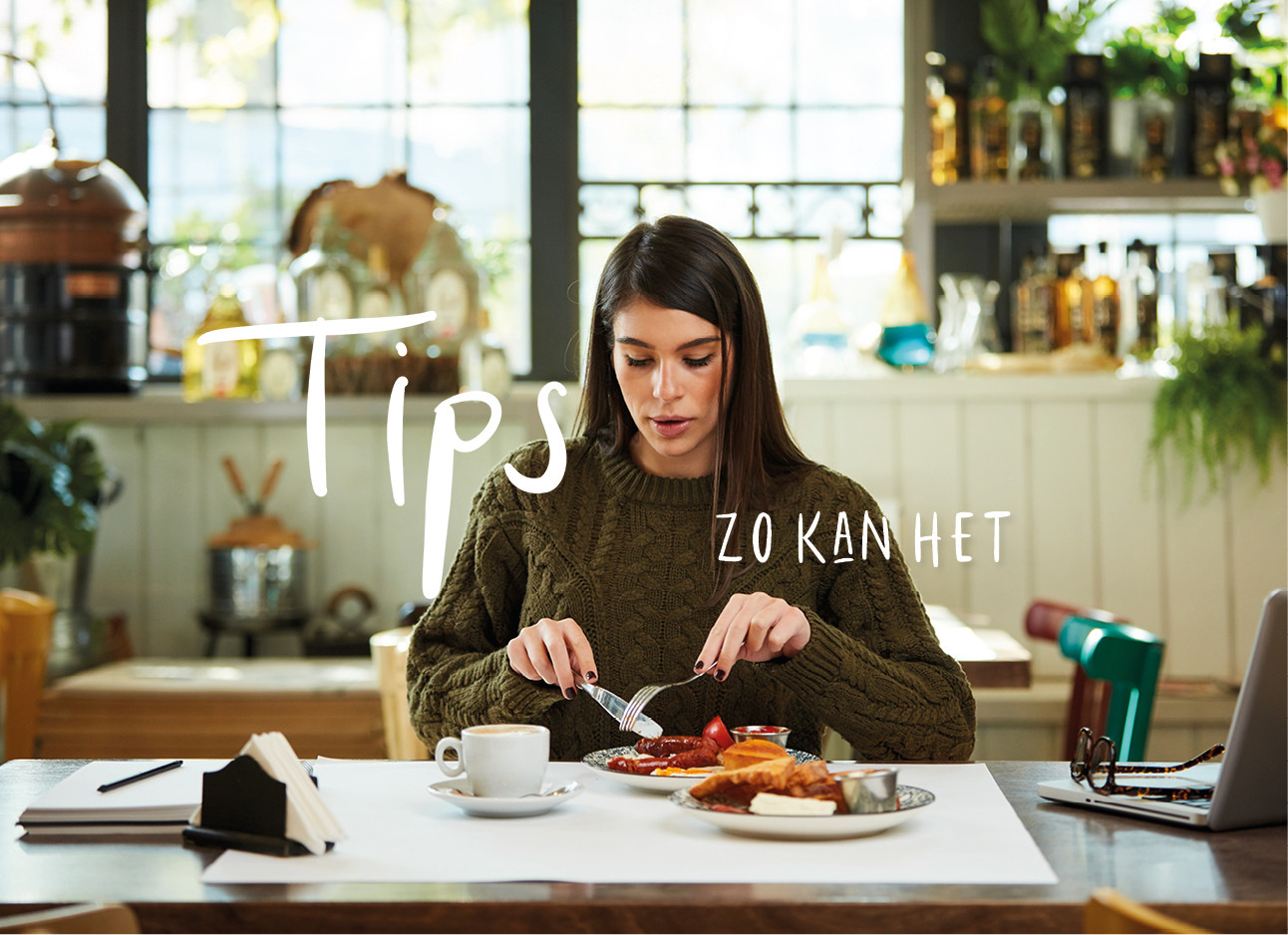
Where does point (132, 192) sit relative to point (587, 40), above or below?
below

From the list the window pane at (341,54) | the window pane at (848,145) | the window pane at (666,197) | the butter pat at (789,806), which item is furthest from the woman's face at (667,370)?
the window pane at (341,54)

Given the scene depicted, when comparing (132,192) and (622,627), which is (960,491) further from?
(132,192)

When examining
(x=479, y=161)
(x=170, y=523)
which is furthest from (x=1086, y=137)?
(x=170, y=523)

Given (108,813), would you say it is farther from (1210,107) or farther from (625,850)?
(1210,107)

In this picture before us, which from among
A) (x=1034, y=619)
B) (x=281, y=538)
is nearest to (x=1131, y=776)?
(x=1034, y=619)

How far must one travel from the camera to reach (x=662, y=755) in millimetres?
1291

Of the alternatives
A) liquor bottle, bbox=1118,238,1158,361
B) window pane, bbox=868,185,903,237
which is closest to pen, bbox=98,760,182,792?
liquor bottle, bbox=1118,238,1158,361

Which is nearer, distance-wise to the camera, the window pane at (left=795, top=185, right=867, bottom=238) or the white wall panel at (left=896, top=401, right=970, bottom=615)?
the white wall panel at (left=896, top=401, right=970, bottom=615)

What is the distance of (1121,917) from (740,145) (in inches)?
113

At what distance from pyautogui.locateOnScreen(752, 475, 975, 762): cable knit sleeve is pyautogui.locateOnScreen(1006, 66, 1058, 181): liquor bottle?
1.76m

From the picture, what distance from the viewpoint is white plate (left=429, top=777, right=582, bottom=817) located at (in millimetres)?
1103

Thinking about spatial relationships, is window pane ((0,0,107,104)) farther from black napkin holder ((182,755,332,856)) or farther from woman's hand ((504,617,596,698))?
black napkin holder ((182,755,332,856))

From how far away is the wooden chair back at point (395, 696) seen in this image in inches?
94.8

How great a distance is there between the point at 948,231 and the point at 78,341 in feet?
6.72
